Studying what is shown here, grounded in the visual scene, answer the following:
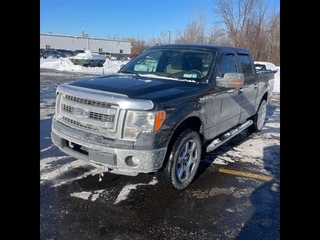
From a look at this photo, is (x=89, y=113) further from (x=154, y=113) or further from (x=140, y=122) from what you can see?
(x=154, y=113)

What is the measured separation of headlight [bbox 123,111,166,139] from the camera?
3002mm

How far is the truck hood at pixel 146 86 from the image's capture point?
10.6 feet

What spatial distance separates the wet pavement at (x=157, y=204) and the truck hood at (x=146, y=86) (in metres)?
1.34

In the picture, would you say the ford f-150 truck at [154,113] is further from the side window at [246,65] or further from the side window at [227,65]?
the side window at [246,65]

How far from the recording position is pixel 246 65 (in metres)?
5.74

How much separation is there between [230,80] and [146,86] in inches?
54.3

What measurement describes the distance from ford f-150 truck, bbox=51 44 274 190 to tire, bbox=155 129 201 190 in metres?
0.01

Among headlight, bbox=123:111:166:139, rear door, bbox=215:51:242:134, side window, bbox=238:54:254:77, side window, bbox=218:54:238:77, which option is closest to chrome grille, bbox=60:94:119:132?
headlight, bbox=123:111:166:139

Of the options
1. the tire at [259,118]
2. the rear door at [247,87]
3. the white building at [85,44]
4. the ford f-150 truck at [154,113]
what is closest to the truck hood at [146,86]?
the ford f-150 truck at [154,113]

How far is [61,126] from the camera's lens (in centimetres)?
355

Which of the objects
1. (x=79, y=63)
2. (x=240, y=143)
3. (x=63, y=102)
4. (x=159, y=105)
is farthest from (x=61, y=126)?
(x=79, y=63)

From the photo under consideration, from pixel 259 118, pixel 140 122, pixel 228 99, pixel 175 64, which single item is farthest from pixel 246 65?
pixel 140 122
